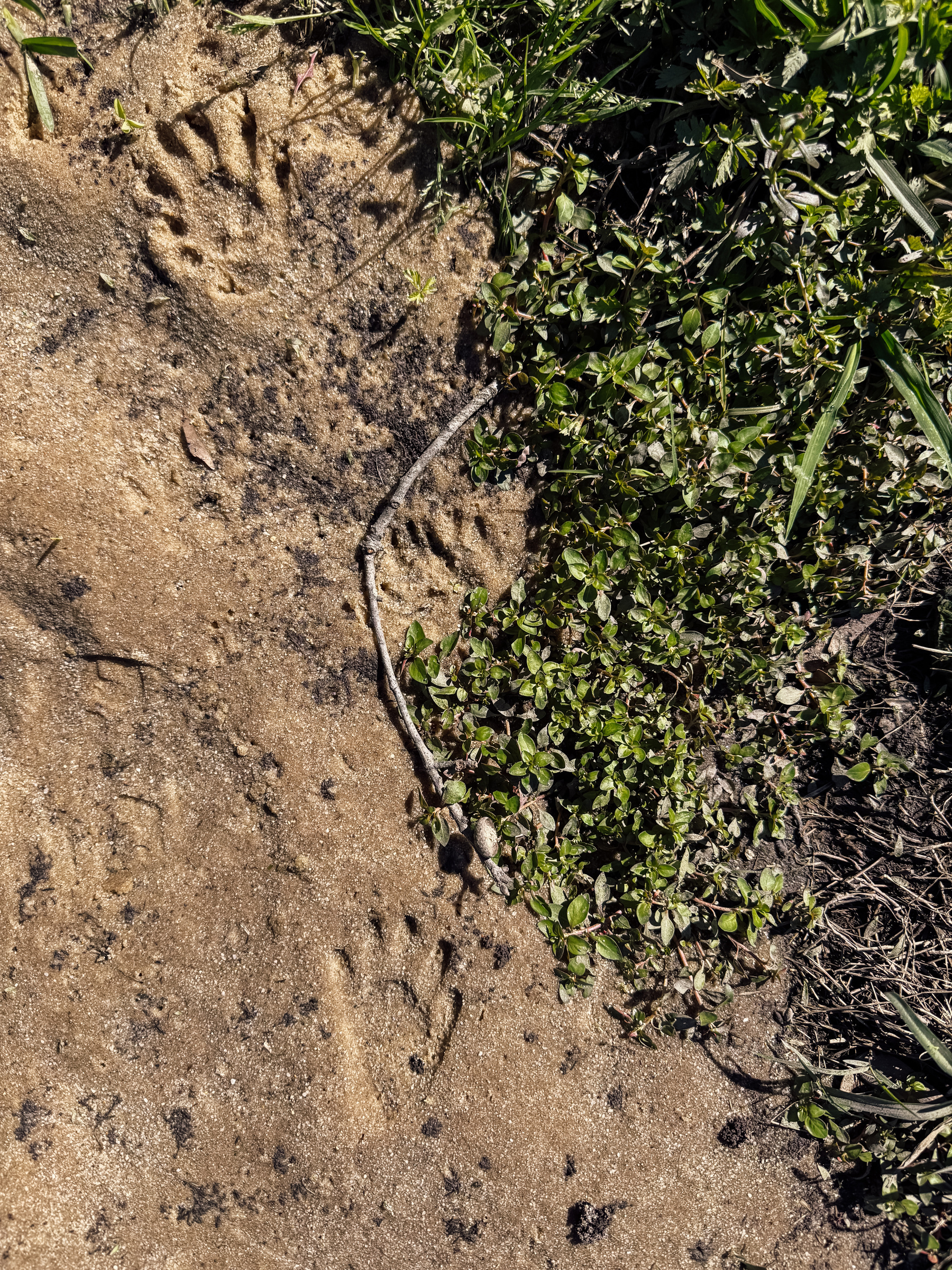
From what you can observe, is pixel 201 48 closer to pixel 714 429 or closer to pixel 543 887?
pixel 714 429

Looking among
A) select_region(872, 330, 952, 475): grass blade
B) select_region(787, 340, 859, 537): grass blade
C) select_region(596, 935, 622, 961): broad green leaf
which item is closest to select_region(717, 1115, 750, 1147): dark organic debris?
select_region(596, 935, 622, 961): broad green leaf

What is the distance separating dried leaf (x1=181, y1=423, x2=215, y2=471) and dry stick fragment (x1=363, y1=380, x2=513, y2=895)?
49 cm

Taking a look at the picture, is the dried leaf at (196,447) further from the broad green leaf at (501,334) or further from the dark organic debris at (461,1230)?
the dark organic debris at (461,1230)

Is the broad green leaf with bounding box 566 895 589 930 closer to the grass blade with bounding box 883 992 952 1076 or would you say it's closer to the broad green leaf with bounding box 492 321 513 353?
the grass blade with bounding box 883 992 952 1076

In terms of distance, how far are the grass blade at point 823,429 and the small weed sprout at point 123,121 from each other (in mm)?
2052

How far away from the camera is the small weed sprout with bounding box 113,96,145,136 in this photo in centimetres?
177

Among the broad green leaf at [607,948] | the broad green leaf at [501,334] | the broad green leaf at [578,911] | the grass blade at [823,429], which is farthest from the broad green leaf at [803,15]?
the broad green leaf at [607,948]

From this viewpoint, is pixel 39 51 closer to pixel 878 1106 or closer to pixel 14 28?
pixel 14 28

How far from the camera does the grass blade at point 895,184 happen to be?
6.42 feet

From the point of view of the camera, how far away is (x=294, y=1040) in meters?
2.05

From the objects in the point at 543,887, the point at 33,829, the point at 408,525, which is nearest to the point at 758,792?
the point at 543,887

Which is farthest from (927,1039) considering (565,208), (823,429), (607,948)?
(565,208)

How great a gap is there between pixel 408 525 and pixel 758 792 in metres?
1.53

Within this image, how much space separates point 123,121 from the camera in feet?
5.82
